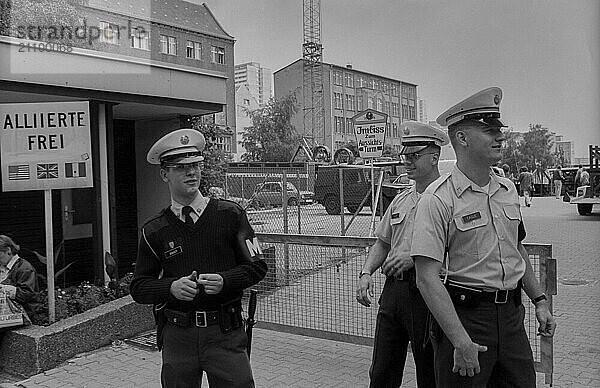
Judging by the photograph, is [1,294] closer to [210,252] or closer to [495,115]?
[210,252]

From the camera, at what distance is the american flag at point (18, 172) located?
6141 millimetres

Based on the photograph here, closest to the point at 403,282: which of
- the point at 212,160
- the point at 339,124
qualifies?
the point at 212,160

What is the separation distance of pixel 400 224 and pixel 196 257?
1.34 meters

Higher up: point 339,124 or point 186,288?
point 339,124

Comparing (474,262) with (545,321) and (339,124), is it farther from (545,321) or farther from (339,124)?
(339,124)

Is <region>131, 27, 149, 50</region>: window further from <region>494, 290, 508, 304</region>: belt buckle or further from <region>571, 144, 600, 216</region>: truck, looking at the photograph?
<region>494, 290, 508, 304</region>: belt buckle

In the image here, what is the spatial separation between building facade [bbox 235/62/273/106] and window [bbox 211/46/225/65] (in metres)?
29.4

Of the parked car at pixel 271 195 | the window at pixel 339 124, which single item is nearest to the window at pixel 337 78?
the window at pixel 339 124

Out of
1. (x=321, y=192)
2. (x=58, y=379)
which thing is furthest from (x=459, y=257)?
(x=321, y=192)

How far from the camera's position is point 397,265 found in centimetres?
381

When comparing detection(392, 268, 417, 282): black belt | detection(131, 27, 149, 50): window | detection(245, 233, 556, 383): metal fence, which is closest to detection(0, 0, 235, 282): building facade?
detection(245, 233, 556, 383): metal fence

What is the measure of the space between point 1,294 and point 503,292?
16.0 feet

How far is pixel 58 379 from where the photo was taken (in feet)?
17.8

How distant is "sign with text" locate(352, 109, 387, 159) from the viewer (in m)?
11.3
